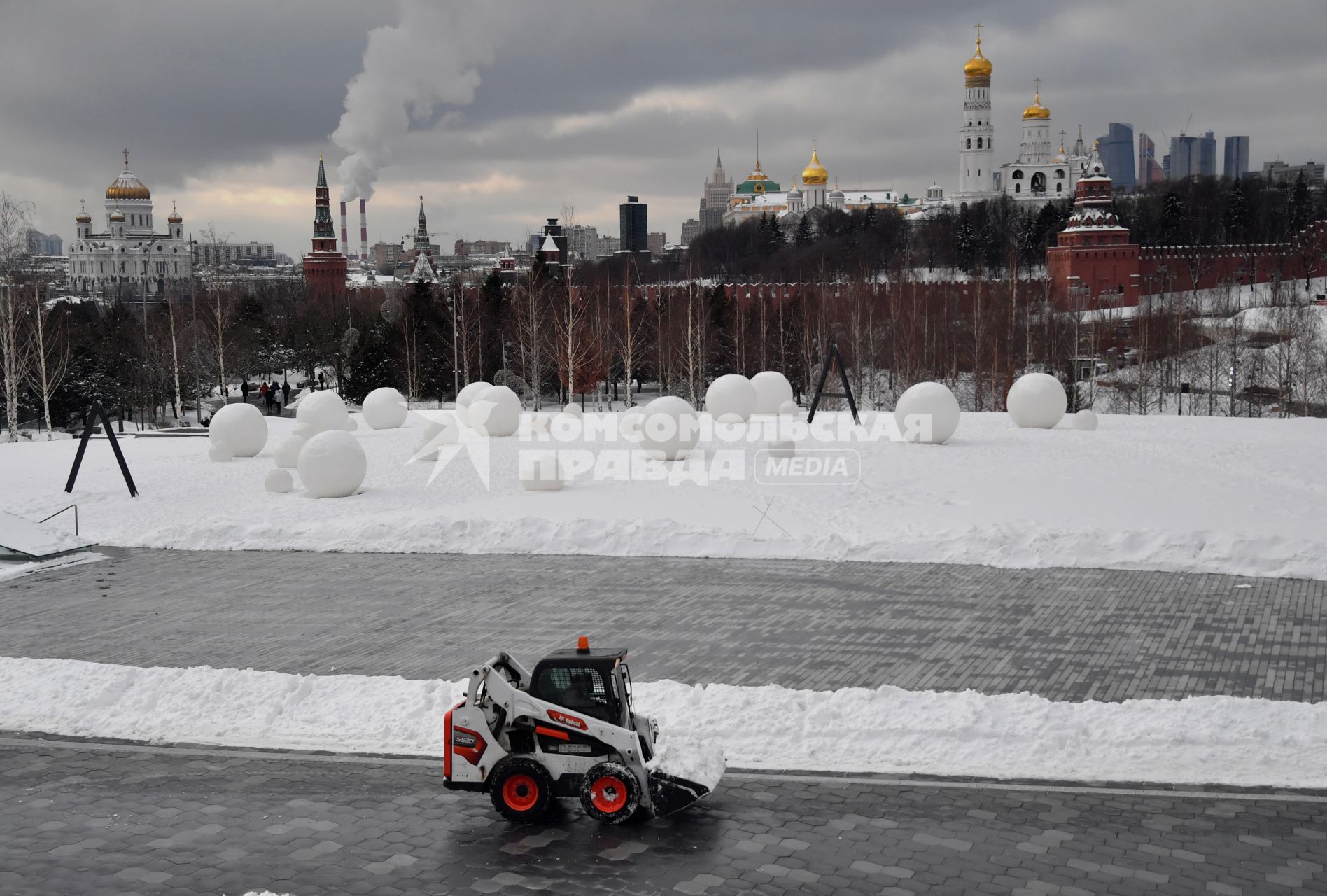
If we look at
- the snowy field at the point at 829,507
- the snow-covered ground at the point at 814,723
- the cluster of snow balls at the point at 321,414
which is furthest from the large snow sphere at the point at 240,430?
the snow-covered ground at the point at 814,723

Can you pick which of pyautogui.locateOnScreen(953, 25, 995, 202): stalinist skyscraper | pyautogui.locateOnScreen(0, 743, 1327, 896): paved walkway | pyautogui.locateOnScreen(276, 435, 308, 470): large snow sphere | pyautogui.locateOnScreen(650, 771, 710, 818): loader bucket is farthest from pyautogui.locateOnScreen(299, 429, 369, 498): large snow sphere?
pyautogui.locateOnScreen(953, 25, 995, 202): stalinist skyscraper

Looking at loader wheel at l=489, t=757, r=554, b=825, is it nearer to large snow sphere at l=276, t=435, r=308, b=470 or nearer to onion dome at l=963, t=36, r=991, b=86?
large snow sphere at l=276, t=435, r=308, b=470

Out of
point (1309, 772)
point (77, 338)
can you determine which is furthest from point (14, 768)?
point (77, 338)

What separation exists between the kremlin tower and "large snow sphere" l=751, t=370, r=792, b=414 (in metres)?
80.1

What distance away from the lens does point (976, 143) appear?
429ft

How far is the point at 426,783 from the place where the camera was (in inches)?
358

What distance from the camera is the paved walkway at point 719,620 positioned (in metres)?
11.7

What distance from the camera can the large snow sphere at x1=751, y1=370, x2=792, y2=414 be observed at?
3089 centimetres

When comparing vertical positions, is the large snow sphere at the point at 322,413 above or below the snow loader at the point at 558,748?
above

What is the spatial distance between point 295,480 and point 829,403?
1053 inches

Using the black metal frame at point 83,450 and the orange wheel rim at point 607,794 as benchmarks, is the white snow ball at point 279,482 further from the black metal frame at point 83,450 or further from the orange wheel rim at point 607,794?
the orange wheel rim at point 607,794

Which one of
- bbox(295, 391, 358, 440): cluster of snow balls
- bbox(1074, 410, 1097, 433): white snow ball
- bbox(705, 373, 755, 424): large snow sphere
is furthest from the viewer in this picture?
bbox(705, 373, 755, 424): large snow sphere

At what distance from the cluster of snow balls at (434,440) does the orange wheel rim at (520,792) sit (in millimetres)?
17534

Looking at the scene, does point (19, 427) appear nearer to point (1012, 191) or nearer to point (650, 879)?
→ point (650, 879)
